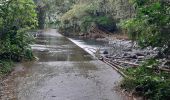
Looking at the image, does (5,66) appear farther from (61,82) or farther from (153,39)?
(153,39)

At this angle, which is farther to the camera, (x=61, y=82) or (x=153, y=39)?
(x=61, y=82)

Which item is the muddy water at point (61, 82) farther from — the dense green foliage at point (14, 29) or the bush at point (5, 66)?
the dense green foliage at point (14, 29)

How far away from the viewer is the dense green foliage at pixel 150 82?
36.3 feet

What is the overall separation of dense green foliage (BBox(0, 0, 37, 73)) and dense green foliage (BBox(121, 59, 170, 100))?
8.27 meters

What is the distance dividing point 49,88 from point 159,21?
529cm

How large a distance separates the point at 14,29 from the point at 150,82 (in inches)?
490

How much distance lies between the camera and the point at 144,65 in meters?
13.9

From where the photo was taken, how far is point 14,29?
2212 cm

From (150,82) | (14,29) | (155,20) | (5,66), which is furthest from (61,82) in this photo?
(14,29)

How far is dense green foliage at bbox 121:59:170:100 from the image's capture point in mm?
11055

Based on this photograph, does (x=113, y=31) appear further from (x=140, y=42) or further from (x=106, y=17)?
(x=140, y=42)

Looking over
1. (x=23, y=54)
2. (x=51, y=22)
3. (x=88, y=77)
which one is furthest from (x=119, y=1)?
(x=51, y=22)

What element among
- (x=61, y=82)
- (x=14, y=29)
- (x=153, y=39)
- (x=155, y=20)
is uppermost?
(x=155, y=20)

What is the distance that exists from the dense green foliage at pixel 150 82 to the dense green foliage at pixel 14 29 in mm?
8273
